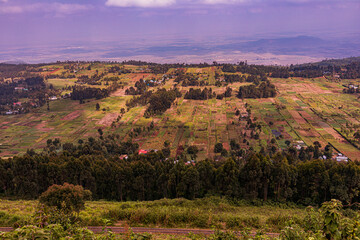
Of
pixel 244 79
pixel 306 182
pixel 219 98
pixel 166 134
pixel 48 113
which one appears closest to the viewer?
pixel 306 182

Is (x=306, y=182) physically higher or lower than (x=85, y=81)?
lower

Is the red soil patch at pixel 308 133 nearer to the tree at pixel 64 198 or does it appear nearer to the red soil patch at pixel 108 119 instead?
the red soil patch at pixel 108 119

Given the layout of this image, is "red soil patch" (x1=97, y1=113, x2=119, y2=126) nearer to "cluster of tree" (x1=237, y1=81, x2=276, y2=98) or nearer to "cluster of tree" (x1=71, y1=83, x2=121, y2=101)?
"cluster of tree" (x1=71, y1=83, x2=121, y2=101)

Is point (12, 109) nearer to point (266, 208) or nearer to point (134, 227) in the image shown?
point (134, 227)

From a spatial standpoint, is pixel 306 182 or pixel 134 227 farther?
pixel 306 182

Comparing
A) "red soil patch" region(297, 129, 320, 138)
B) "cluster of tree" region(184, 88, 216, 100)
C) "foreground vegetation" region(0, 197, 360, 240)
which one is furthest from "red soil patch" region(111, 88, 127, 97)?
"foreground vegetation" region(0, 197, 360, 240)

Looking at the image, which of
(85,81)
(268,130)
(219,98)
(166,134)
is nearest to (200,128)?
(166,134)
